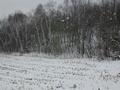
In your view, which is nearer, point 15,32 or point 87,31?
point 87,31

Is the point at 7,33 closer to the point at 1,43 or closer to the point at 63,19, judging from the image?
the point at 1,43

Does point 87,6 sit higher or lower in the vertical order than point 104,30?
higher

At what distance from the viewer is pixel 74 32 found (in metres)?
49.9

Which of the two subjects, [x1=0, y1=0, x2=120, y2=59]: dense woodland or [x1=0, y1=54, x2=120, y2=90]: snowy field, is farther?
[x1=0, y1=0, x2=120, y2=59]: dense woodland

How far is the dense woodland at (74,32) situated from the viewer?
39.0m

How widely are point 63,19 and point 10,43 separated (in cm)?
2383

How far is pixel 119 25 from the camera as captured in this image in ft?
145

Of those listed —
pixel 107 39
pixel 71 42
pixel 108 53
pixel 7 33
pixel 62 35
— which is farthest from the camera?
pixel 7 33

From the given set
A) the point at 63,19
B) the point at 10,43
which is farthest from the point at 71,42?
the point at 10,43

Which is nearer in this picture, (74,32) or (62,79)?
(62,79)

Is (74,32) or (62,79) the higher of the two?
(74,32)

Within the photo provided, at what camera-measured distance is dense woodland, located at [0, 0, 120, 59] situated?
39037 mm

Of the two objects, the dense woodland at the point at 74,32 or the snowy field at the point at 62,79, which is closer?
the snowy field at the point at 62,79

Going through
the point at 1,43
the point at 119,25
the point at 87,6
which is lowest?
the point at 1,43
